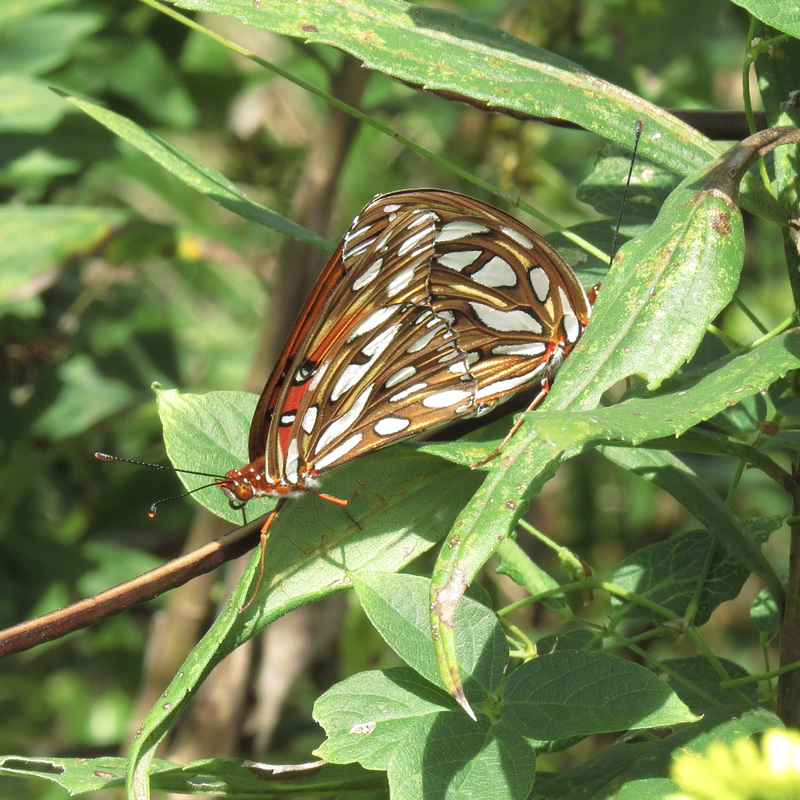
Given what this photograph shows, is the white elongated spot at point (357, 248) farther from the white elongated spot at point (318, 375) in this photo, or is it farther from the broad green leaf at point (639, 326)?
the broad green leaf at point (639, 326)

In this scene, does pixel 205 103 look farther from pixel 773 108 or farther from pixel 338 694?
pixel 338 694

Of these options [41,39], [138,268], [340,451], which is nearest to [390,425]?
[340,451]

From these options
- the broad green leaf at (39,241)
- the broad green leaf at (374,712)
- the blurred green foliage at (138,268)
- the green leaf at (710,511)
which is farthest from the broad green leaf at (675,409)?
the broad green leaf at (39,241)

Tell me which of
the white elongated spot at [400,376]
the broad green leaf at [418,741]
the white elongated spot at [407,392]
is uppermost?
the white elongated spot at [400,376]

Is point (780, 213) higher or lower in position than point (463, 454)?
higher

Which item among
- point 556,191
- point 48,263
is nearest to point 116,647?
point 48,263

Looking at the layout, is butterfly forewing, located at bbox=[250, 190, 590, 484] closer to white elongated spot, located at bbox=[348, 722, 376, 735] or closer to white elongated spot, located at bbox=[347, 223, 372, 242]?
white elongated spot, located at bbox=[347, 223, 372, 242]
